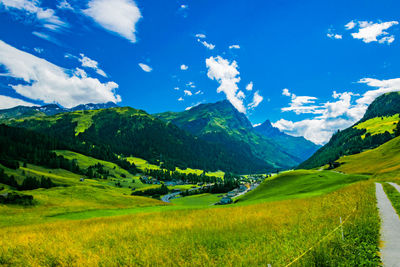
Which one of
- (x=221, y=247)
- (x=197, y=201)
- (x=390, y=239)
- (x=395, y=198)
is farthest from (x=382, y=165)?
(x=221, y=247)

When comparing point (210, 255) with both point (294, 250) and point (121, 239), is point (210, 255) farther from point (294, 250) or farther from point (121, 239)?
point (121, 239)

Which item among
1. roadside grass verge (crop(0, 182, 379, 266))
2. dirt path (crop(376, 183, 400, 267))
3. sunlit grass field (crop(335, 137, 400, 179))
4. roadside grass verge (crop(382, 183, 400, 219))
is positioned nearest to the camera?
dirt path (crop(376, 183, 400, 267))

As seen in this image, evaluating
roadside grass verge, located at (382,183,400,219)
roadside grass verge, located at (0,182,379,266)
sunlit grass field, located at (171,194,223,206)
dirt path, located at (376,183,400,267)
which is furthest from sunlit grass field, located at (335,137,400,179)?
sunlit grass field, located at (171,194,223,206)

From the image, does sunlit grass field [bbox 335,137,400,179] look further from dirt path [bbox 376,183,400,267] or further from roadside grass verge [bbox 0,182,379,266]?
roadside grass verge [bbox 0,182,379,266]

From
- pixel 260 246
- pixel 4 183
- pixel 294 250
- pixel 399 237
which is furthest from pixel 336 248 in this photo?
pixel 4 183

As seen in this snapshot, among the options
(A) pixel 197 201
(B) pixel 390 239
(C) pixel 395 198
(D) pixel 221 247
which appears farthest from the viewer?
(A) pixel 197 201

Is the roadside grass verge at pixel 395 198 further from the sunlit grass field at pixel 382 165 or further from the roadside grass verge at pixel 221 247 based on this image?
the sunlit grass field at pixel 382 165

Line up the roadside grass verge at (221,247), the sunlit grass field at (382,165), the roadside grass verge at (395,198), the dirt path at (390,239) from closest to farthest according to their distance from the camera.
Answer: the dirt path at (390,239) → the roadside grass verge at (221,247) → the roadside grass verge at (395,198) → the sunlit grass field at (382,165)

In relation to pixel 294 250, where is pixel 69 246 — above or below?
below

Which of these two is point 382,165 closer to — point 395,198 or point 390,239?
point 395,198

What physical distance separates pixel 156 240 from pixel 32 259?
20.3ft

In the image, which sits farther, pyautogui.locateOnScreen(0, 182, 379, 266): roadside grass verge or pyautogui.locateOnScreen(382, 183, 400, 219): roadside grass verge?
pyautogui.locateOnScreen(382, 183, 400, 219): roadside grass verge

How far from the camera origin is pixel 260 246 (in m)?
9.59

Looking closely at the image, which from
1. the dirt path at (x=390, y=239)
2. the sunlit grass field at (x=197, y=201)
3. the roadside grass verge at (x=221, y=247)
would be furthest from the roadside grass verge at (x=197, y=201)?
the dirt path at (x=390, y=239)
